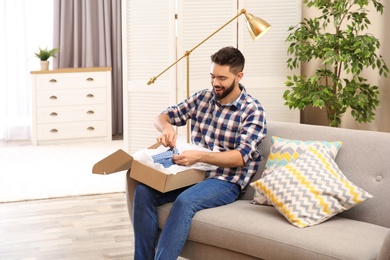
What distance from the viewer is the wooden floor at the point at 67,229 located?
3723mm

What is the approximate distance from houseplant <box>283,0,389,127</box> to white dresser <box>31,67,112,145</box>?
2.62 m

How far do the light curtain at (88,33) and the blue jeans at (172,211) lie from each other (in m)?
4.35

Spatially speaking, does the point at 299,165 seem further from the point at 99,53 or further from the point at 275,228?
the point at 99,53

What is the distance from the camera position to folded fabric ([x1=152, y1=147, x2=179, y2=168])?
3.19 metres

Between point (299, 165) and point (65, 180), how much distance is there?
Answer: 2786mm

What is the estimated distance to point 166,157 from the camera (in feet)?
10.7

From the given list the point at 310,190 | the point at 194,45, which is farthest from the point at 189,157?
the point at 194,45

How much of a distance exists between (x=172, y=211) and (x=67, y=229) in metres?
1.32

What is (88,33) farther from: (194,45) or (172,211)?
(172,211)

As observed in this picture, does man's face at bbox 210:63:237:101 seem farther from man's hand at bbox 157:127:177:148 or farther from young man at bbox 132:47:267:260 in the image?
man's hand at bbox 157:127:177:148

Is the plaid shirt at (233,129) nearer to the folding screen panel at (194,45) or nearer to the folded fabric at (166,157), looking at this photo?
the folded fabric at (166,157)

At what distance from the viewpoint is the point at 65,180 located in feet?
17.6

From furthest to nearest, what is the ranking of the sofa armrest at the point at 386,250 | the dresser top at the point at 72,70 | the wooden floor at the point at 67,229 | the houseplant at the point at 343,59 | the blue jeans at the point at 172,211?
the dresser top at the point at 72,70 < the houseplant at the point at 343,59 < the wooden floor at the point at 67,229 < the blue jeans at the point at 172,211 < the sofa armrest at the point at 386,250

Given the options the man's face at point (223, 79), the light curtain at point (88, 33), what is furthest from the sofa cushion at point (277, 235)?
the light curtain at point (88, 33)
